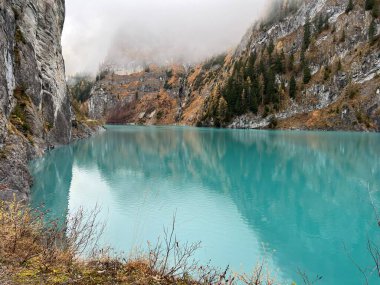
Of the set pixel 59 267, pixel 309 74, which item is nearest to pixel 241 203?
pixel 59 267

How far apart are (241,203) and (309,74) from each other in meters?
129

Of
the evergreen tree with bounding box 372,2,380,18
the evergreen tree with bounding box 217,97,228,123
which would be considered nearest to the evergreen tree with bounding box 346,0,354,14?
the evergreen tree with bounding box 372,2,380,18

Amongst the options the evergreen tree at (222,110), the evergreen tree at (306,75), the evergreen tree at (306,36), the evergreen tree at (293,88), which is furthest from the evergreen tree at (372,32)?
the evergreen tree at (222,110)

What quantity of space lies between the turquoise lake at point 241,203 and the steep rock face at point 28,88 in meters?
3.14

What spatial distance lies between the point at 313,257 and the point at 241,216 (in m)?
7.13

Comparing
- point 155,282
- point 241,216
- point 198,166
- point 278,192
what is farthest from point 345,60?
point 155,282

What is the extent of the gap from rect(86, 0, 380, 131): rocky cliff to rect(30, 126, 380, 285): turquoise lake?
82.2 meters

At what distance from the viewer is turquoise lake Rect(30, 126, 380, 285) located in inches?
669

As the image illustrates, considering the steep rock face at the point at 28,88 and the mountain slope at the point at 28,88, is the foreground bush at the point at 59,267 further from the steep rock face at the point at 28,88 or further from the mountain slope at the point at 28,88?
the steep rock face at the point at 28,88

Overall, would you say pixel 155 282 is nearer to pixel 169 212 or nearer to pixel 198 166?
pixel 169 212

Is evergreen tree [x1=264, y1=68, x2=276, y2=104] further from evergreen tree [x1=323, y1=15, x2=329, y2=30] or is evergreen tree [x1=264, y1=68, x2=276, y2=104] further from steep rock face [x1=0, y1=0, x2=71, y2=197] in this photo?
steep rock face [x1=0, y1=0, x2=71, y2=197]

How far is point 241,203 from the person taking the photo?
27.3m

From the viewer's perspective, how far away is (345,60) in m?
136

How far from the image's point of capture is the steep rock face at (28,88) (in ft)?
86.6
